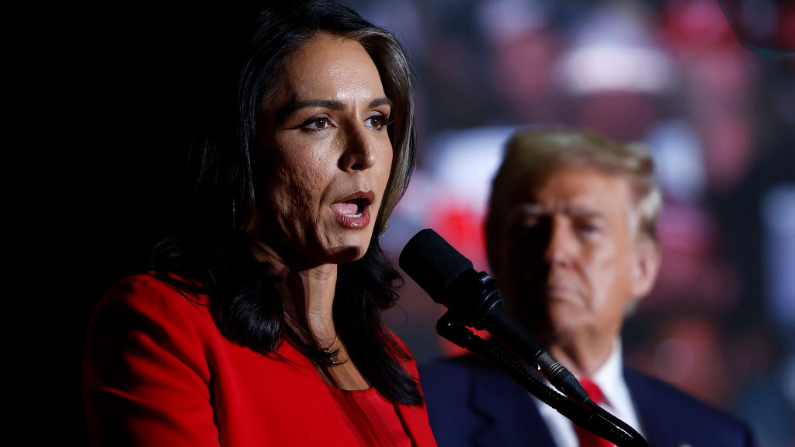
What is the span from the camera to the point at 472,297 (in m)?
1.11

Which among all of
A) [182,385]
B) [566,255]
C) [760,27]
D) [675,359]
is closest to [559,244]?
[566,255]

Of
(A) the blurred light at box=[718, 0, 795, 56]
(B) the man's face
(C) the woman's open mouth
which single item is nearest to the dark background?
(B) the man's face

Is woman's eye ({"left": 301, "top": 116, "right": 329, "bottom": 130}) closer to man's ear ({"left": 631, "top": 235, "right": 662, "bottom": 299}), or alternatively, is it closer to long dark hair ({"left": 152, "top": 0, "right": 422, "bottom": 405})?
long dark hair ({"left": 152, "top": 0, "right": 422, "bottom": 405})

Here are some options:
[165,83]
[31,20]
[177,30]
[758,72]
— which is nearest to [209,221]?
[165,83]

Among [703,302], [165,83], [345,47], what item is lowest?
[703,302]

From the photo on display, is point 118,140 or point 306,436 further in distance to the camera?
point 118,140

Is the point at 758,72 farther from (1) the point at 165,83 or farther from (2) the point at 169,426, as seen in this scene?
(2) the point at 169,426

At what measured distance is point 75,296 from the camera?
4.67 feet

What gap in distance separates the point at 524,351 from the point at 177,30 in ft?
3.07

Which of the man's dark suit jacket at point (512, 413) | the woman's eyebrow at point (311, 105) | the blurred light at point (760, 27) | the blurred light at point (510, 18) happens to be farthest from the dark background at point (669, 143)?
the woman's eyebrow at point (311, 105)

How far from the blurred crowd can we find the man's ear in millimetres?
663

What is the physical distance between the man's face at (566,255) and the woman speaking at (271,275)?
1.88ft

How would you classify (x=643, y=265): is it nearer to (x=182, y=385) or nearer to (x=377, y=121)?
(x=377, y=121)

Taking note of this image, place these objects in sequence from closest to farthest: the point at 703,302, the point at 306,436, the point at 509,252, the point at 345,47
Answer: the point at 306,436
the point at 345,47
the point at 509,252
the point at 703,302
